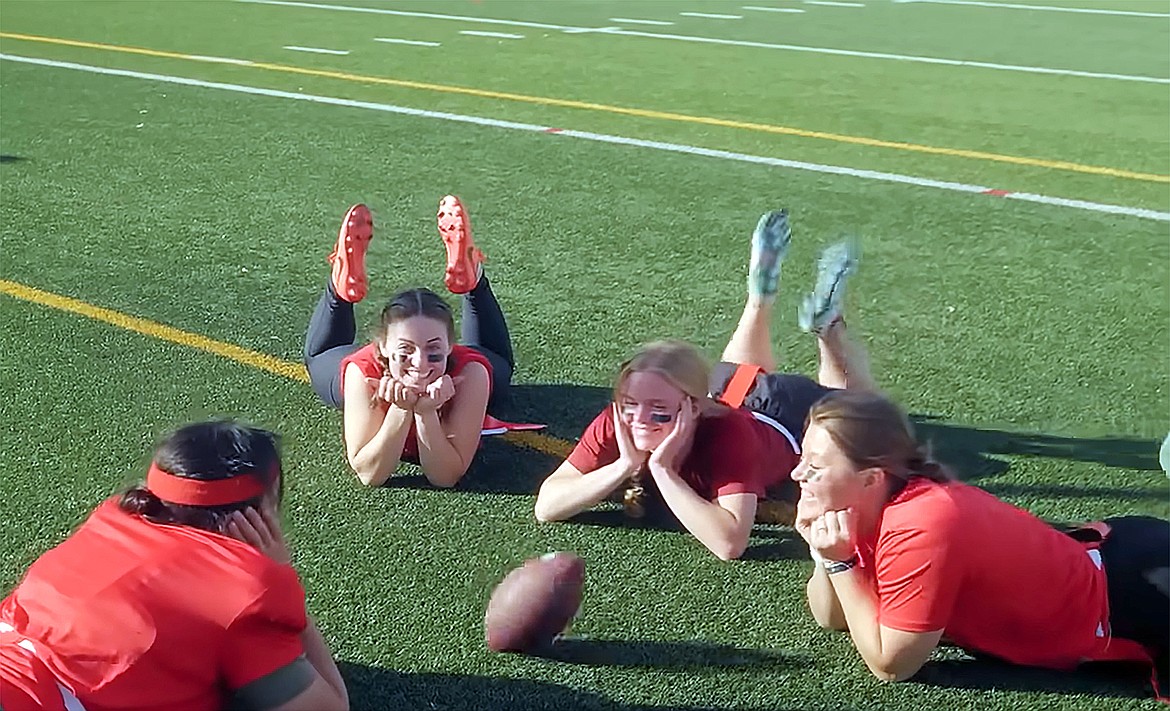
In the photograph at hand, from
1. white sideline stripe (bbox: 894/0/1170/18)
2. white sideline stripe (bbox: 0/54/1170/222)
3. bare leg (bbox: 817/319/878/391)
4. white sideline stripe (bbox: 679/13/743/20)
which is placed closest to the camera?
bare leg (bbox: 817/319/878/391)

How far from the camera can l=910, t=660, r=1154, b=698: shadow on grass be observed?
143 inches

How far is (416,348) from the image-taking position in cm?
449

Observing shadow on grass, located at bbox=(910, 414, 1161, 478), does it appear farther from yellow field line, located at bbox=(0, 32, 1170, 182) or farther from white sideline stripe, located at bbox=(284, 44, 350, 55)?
white sideline stripe, located at bbox=(284, 44, 350, 55)

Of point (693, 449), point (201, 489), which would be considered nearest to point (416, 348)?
point (693, 449)

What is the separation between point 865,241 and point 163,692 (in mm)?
6106

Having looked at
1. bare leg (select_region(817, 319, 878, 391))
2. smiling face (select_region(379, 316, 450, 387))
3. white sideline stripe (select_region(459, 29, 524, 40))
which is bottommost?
white sideline stripe (select_region(459, 29, 524, 40))

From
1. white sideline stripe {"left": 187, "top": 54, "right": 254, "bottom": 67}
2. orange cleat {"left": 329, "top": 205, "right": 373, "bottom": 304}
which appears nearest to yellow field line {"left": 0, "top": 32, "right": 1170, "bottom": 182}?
white sideline stripe {"left": 187, "top": 54, "right": 254, "bottom": 67}

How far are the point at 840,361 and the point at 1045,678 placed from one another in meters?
1.76

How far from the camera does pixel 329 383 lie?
5457 millimetres

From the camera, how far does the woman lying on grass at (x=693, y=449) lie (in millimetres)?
4152

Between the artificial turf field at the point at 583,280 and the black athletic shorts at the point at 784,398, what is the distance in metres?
0.37

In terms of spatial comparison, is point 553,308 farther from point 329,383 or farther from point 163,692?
point 163,692

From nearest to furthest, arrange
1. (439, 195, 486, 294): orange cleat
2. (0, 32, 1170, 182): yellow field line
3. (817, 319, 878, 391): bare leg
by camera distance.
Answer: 1. (817, 319, 878, 391): bare leg
2. (439, 195, 486, 294): orange cleat
3. (0, 32, 1170, 182): yellow field line

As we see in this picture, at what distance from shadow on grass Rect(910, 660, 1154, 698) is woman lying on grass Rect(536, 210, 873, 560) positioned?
79 centimetres
